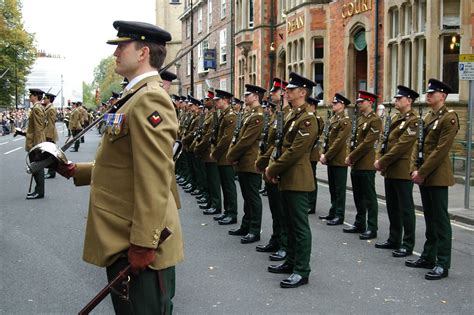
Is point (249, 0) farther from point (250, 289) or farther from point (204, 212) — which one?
point (250, 289)

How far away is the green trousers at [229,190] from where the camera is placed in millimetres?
10372

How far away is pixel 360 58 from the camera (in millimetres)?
23781

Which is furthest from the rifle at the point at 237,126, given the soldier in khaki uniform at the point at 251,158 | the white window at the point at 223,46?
the white window at the point at 223,46

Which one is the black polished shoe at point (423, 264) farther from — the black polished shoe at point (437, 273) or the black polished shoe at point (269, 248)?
the black polished shoe at point (269, 248)

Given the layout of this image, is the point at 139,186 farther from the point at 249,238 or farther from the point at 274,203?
the point at 249,238

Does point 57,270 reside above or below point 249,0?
below

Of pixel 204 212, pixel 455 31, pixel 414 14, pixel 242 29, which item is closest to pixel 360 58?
pixel 414 14

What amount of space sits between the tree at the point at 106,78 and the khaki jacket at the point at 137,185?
95.8 metres

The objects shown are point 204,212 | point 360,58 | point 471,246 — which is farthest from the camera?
point 360,58

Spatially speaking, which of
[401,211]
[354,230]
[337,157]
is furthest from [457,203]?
[401,211]

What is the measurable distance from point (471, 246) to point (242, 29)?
88.2 ft

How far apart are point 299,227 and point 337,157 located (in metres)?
4.46

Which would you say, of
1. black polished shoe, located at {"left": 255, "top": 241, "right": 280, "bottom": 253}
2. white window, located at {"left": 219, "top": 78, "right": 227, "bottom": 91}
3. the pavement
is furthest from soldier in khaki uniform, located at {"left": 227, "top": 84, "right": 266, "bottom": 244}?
white window, located at {"left": 219, "top": 78, "right": 227, "bottom": 91}

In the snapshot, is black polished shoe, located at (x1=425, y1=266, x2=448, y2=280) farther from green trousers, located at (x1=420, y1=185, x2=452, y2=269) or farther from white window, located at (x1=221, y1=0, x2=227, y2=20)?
white window, located at (x1=221, y1=0, x2=227, y2=20)
